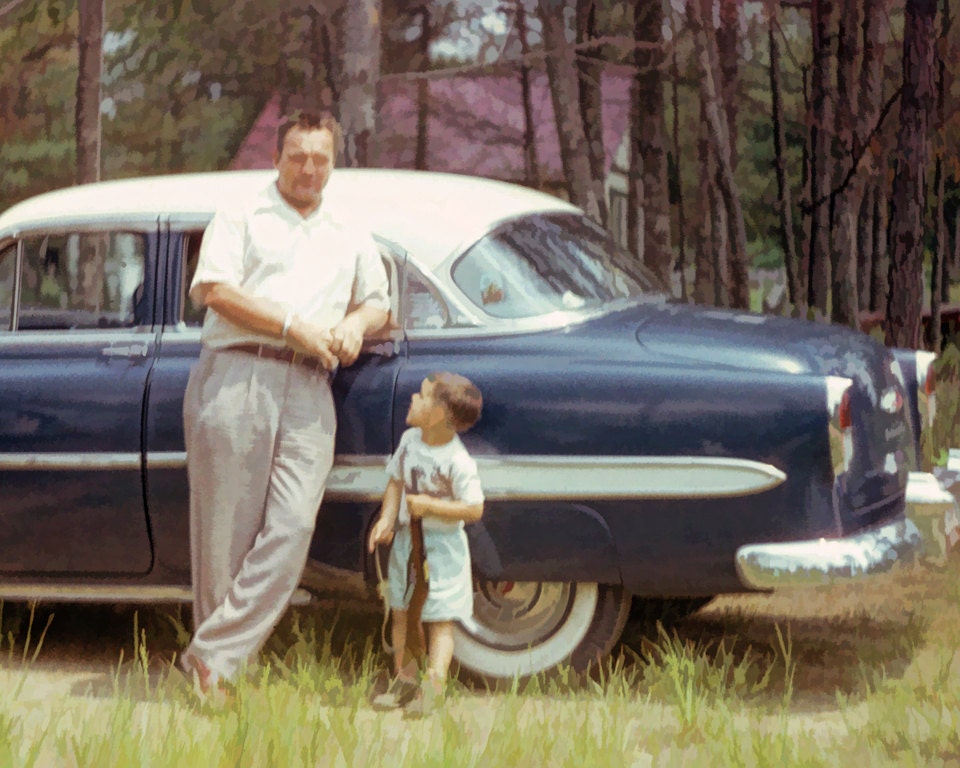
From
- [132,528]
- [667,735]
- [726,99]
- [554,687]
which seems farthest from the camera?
[726,99]

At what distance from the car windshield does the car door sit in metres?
1.31

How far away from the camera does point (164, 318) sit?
5535 millimetres

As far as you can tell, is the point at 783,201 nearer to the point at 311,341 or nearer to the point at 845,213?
the point at 845,213

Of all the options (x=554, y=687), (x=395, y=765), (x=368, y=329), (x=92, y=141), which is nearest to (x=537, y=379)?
(x=368, y=329)

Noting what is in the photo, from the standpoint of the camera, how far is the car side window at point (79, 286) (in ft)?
18.4

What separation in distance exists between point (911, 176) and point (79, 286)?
20.4ft

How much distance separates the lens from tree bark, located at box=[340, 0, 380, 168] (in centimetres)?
933

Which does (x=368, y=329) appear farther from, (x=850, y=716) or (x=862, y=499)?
(x=850, y=716)

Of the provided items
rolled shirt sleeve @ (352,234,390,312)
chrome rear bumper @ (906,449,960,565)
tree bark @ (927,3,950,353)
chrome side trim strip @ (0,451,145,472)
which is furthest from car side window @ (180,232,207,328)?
tree bark @ (927,3,950,353)

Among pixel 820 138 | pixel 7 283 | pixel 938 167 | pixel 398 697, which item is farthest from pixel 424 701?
pixel 938 167

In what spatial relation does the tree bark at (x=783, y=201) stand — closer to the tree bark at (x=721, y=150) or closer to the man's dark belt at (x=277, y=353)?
the tree bark at (x=721, y=150)

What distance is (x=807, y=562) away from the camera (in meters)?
Answer: 4.78

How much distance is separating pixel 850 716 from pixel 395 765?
66.1 inches

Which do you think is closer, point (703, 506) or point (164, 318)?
point (703, 506)
